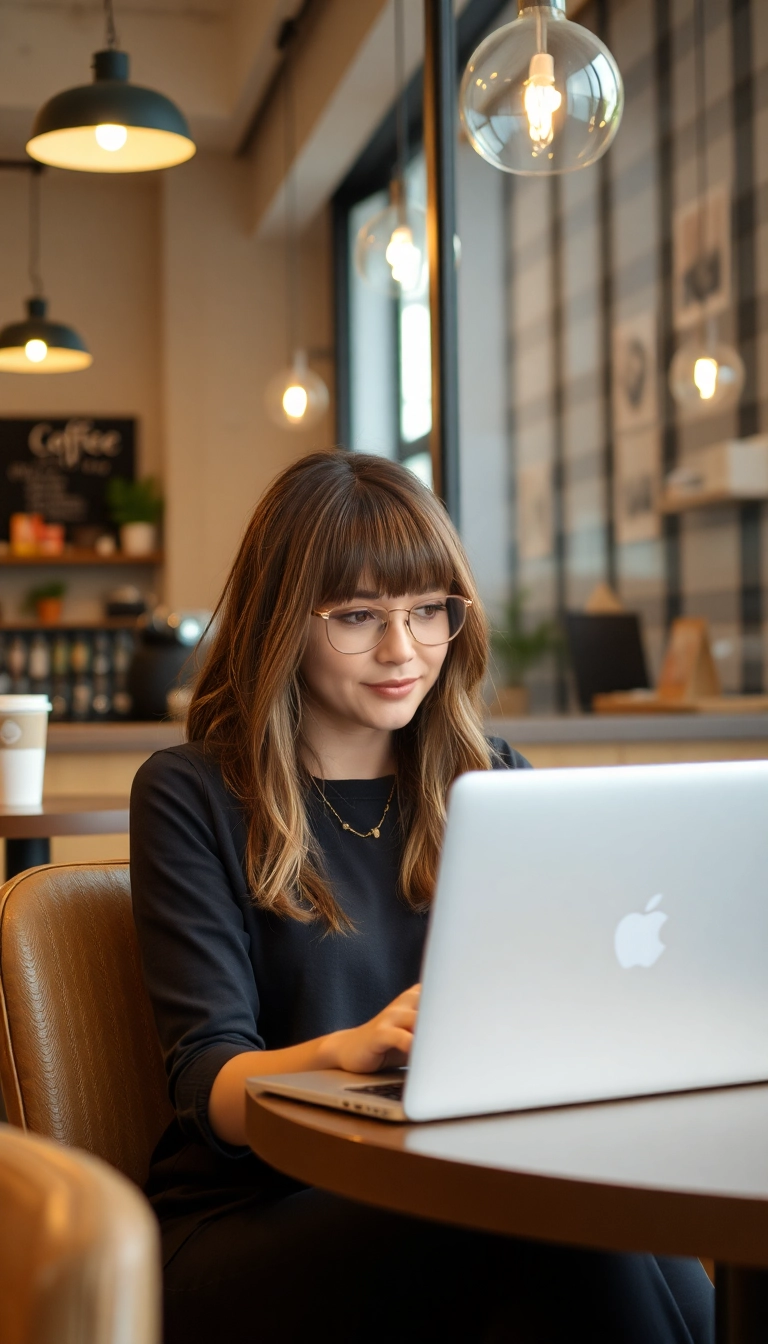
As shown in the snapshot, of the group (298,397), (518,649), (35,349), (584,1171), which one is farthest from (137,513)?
(584,1171)

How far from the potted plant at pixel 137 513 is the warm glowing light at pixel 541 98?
5347mm

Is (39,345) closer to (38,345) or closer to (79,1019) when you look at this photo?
(38,345)

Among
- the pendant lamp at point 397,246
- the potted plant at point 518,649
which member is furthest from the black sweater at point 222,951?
the potted plant at point 518,649

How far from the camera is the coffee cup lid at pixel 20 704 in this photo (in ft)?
7.52

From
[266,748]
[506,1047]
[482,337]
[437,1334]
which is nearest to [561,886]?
[506,1047]

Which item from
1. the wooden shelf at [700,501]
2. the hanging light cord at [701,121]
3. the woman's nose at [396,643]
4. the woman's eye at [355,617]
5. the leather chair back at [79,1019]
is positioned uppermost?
the hanging light cord at [701,121]

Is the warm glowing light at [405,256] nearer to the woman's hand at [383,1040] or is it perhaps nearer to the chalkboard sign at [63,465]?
the chalkboard sign at [63,465]

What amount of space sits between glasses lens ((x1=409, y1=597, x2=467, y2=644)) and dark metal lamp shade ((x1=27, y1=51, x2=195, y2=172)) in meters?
2.02

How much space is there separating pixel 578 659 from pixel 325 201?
133 inches

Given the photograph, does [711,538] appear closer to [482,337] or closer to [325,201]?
[482,337]

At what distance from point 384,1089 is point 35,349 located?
4541 millimetres

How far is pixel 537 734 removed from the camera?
344 cm

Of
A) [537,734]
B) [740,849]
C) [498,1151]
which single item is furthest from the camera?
[537,734]

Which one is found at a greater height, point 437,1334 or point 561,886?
point 561,886
